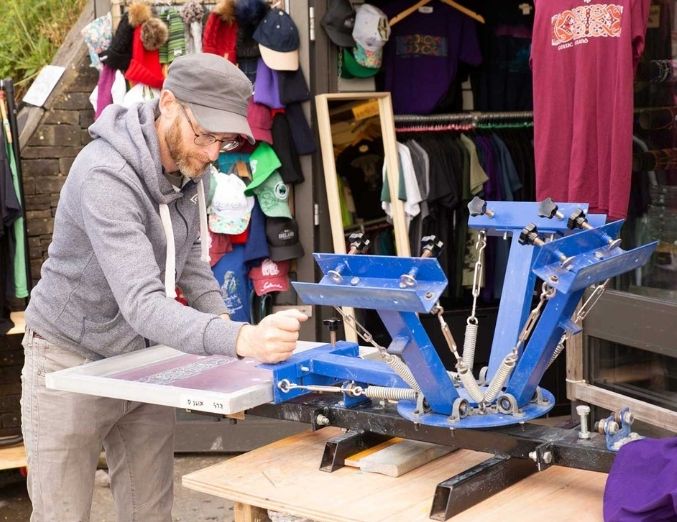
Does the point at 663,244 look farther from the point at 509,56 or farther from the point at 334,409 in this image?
the point at 334,409

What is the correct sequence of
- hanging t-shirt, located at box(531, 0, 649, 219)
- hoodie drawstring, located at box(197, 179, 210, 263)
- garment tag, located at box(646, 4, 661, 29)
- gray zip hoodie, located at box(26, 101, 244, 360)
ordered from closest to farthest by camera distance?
gray zip hoodie, located at box(26, 101, 244, 360)
hoodie drawstring, located at box(197, 179, 210, 263)
hanging t-shirt, located at box(531, 0, 649, 219)
garment tag, located at box(646, 4, 661, 29)

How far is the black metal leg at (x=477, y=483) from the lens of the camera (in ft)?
8.02

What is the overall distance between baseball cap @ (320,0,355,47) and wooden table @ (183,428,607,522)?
122 inches

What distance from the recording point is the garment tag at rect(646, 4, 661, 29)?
180 inches

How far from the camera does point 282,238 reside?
5.68 meters

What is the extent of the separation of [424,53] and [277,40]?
111 centimetres

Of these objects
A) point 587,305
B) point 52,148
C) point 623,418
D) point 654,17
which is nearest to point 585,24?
point 654,17

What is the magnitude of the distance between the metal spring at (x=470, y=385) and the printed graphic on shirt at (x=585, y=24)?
2236 millimetres

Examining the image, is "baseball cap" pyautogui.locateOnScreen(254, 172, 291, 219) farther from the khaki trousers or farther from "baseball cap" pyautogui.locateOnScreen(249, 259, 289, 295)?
the khaki trousers

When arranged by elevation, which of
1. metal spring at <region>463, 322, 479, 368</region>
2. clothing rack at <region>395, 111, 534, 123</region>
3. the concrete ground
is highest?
clothing rack at <region>395, 111, 534, 123</region>

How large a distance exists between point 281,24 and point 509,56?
5.37ft

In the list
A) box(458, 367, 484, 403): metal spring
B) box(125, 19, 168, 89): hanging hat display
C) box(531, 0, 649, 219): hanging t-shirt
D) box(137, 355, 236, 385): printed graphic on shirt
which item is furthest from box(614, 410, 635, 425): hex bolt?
box(125, 19, 168, 89): hanging hat display

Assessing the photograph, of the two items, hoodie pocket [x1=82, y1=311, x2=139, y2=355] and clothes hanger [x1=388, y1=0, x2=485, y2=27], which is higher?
clothes hanger [x1=388, y1=0, x2=485, y2=27]

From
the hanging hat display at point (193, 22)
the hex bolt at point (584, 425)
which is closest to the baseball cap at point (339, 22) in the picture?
the hanging hat display at point (193, 22)
